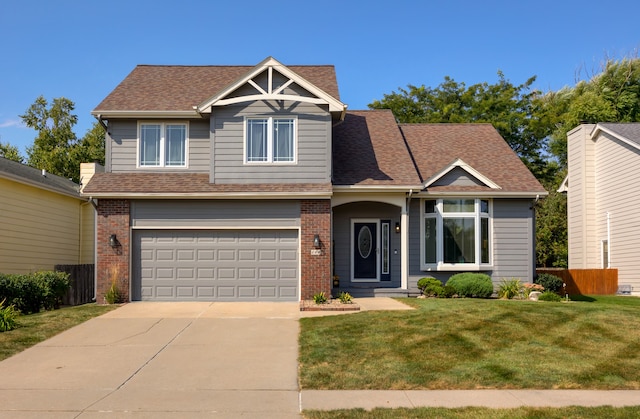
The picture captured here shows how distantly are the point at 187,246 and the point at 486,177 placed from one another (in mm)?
9349

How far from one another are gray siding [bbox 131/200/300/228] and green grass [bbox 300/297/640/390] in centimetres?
430

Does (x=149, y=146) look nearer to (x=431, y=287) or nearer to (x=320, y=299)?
(x=320, y=299)

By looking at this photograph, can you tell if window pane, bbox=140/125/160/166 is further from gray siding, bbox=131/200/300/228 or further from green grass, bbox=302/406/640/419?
green grass, bbox=302/406/640/419

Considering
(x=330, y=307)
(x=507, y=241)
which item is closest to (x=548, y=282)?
(x=507, y=241)

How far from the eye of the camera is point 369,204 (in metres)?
19.4

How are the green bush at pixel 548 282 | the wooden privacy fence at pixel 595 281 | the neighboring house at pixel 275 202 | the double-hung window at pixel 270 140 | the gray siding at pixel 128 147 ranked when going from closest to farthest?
the neighboring house at pixel 275 202, the double-hung window at pixel 270 140, the gray siding at pixel 128 147, the green bush at pixel 548 282, the wooden privacy fence at pixel 595 281

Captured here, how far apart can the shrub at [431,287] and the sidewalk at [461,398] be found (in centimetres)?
942

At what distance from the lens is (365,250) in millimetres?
19344

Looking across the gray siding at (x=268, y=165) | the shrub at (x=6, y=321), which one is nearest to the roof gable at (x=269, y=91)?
the gray siding at (x=268, y=165)

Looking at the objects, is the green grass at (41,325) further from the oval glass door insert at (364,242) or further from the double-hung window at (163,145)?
the oval glass door insert at (364,242)

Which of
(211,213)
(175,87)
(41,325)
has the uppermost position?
(175,87)

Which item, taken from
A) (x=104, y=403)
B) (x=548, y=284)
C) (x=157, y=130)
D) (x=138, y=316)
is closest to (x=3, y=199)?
(x=157, y=130)

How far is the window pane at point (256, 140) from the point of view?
17609 mm

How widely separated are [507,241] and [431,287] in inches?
119
